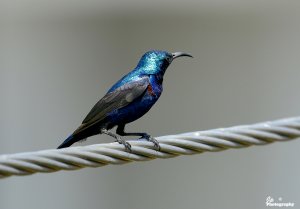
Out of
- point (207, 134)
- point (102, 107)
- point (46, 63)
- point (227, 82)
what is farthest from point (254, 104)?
point (207, 134)

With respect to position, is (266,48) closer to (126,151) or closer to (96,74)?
(96,74)

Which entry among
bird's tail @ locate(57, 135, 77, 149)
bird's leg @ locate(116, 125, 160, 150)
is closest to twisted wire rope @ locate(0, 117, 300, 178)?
bird's leg @ locate(116, 125, 160, 150)

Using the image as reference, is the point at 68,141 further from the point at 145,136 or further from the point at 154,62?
the point at 154,62

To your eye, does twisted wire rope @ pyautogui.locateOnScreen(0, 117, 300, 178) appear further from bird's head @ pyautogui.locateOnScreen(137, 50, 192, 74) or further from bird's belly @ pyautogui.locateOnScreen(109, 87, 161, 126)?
bird's head @ pyautogui.locateOnScreen(137, 50, 192, 74)

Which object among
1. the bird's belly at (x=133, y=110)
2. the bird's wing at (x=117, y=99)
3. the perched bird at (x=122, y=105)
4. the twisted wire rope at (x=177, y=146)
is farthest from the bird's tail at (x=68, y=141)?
the twisted wire rope at (x=177, y=146)

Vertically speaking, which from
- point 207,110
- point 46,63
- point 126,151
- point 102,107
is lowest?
point 126,151

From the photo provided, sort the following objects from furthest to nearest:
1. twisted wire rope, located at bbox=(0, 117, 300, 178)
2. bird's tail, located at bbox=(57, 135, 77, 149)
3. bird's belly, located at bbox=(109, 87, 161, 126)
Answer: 1. bird's belly, located at bbox=(109, 87, 161, 126)
2. bird's tail, located at bbox=(57, 135, 77, 149)
3. twisted wire rope, located at bbox=(0, 117, 300, 178)

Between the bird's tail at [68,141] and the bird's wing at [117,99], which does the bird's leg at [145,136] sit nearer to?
the bird's wing at [117,99]
